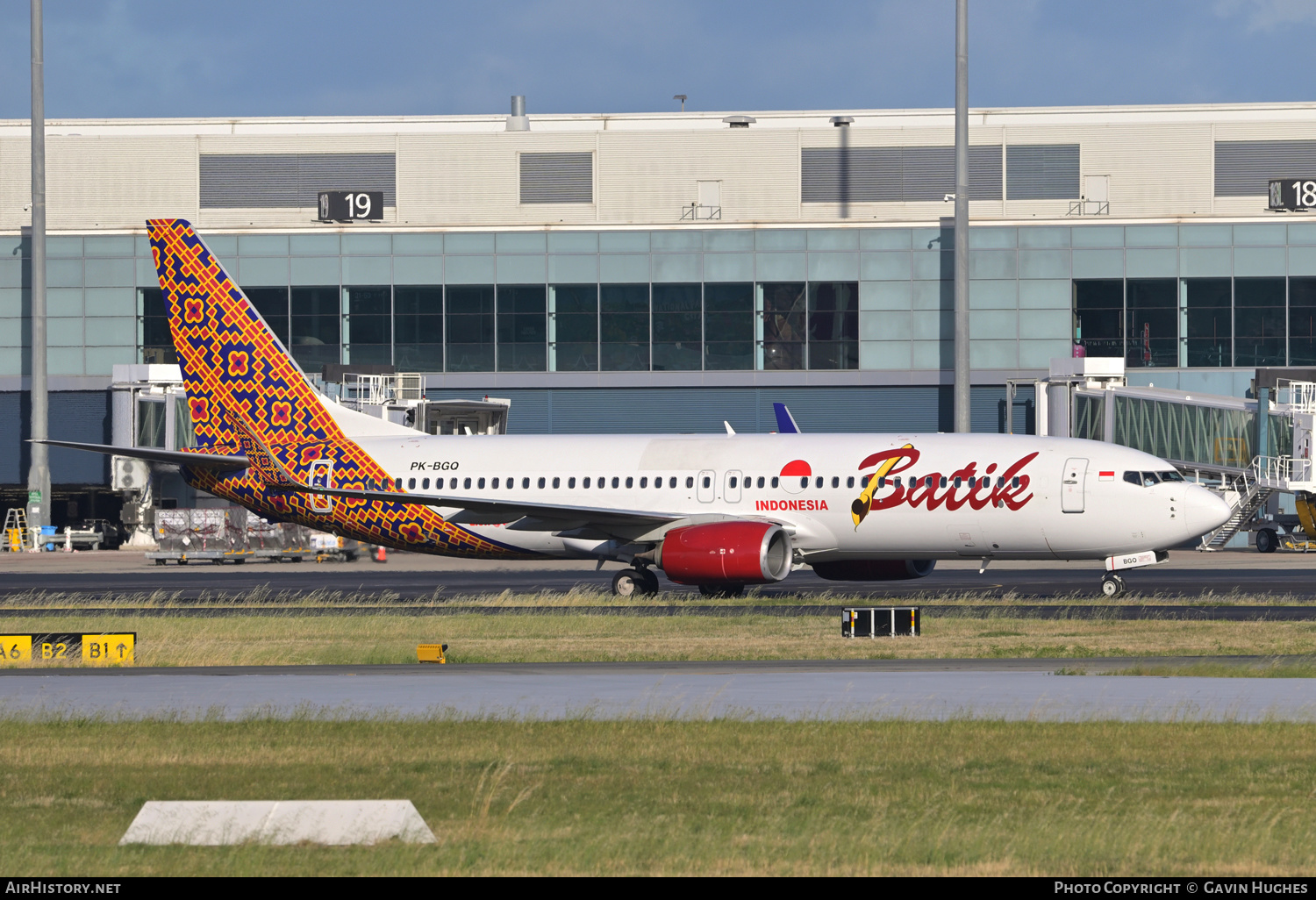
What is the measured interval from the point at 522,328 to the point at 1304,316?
121 feet

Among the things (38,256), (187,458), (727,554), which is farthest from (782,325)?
(727,554)

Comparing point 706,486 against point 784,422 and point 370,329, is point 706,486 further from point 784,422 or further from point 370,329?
point 370,329

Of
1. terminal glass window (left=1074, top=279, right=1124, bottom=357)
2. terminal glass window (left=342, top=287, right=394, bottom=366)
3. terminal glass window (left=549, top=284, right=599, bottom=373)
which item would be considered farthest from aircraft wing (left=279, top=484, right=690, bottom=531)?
terminal glass window (left=1074, top=279, right=1124, bottom=357)

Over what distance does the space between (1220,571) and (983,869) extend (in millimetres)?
43390

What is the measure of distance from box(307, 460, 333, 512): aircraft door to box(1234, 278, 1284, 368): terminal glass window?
52.3m

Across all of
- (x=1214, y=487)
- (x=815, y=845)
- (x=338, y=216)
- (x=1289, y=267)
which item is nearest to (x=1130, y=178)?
(x=1289, y=267)

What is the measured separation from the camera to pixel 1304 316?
8200 cm

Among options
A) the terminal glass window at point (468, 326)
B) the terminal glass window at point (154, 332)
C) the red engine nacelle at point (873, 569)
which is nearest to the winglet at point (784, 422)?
the red engine nacelle at point (873, 569)

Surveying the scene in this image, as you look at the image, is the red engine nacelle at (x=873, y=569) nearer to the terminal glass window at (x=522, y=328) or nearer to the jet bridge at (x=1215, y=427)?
the jet bridge at (x=1215, y=427)

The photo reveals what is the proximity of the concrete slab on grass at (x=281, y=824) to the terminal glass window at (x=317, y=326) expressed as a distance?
7488cm

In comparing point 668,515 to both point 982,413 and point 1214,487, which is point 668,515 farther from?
point 982,413

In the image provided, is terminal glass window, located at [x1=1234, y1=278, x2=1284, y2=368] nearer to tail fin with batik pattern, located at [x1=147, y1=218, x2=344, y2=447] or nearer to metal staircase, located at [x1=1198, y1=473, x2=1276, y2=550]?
metal staircase, located at [x1=1198, y1=473, x2=1276, y2=550]

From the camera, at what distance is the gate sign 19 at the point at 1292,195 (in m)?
85.1

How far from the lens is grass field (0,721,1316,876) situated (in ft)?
38.5
